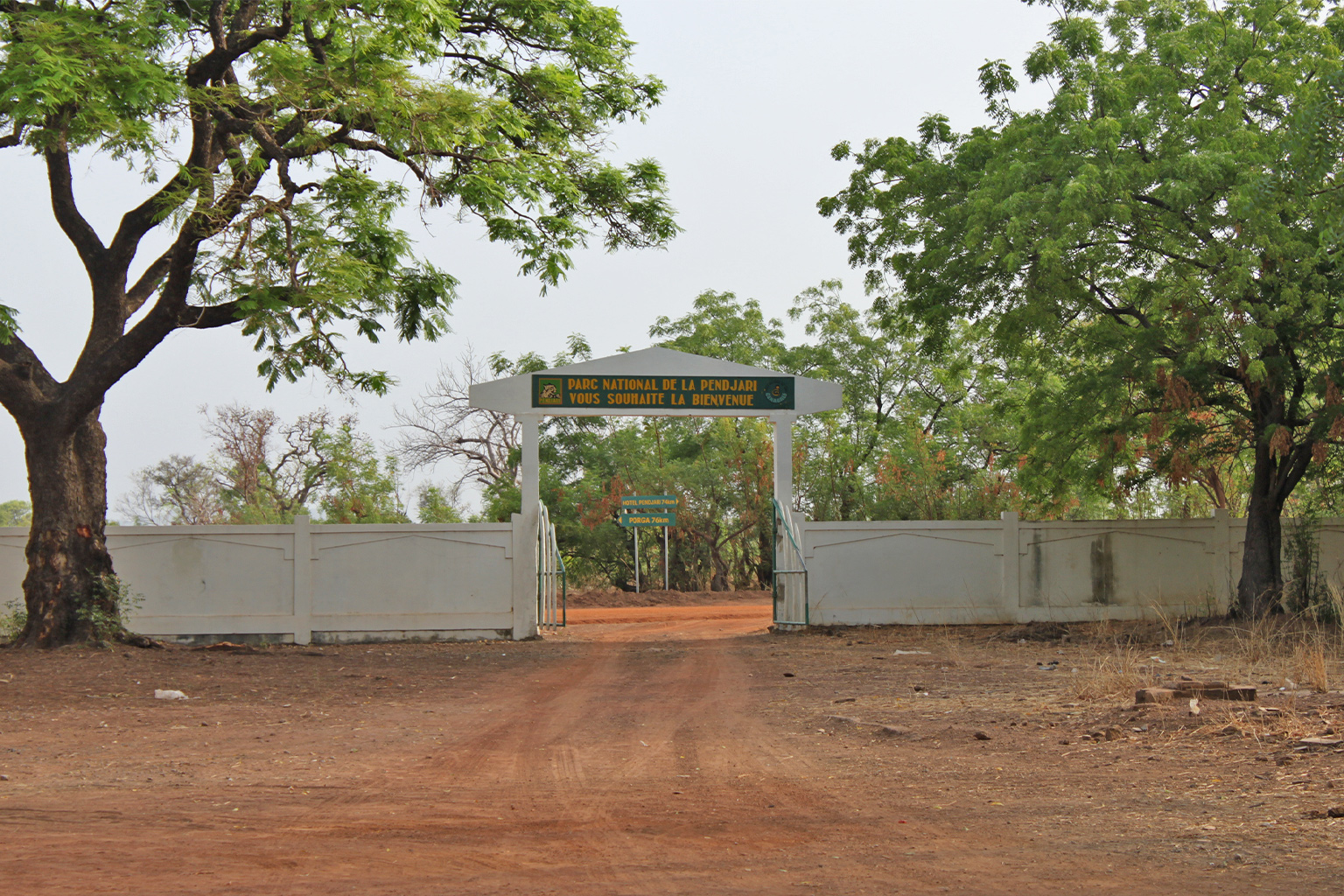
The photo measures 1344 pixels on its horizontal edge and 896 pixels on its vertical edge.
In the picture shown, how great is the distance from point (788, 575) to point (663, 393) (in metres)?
3.56

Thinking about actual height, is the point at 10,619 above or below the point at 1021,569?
below

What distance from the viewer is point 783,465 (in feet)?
57.9

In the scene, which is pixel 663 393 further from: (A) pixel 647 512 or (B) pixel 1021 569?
(A) pixel 647 512

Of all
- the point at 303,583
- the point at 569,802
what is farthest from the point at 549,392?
the point at 569,802

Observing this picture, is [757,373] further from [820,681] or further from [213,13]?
[213,13]

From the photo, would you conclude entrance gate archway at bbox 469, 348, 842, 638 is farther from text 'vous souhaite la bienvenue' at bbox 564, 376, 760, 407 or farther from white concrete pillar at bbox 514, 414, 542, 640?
white concrete pillar at bbox 514, 414, 542, 640

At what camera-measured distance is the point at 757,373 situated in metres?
17.1

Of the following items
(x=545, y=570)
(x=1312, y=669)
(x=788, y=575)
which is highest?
(x=545, y=570)

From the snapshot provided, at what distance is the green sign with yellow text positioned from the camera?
16.8 m

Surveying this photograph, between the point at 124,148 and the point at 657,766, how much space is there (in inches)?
421

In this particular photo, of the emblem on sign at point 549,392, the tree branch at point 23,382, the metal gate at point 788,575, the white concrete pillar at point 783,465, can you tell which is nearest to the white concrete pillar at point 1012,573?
the metal gate at point 788,575

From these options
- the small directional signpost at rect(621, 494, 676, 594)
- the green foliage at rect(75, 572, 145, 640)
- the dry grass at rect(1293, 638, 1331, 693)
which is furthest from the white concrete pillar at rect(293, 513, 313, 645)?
the small directional signpost at rect(621, 494, 676, 594)

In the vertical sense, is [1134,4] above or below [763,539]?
above

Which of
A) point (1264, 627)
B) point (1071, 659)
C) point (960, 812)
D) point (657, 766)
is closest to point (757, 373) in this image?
point (1071, 659)
